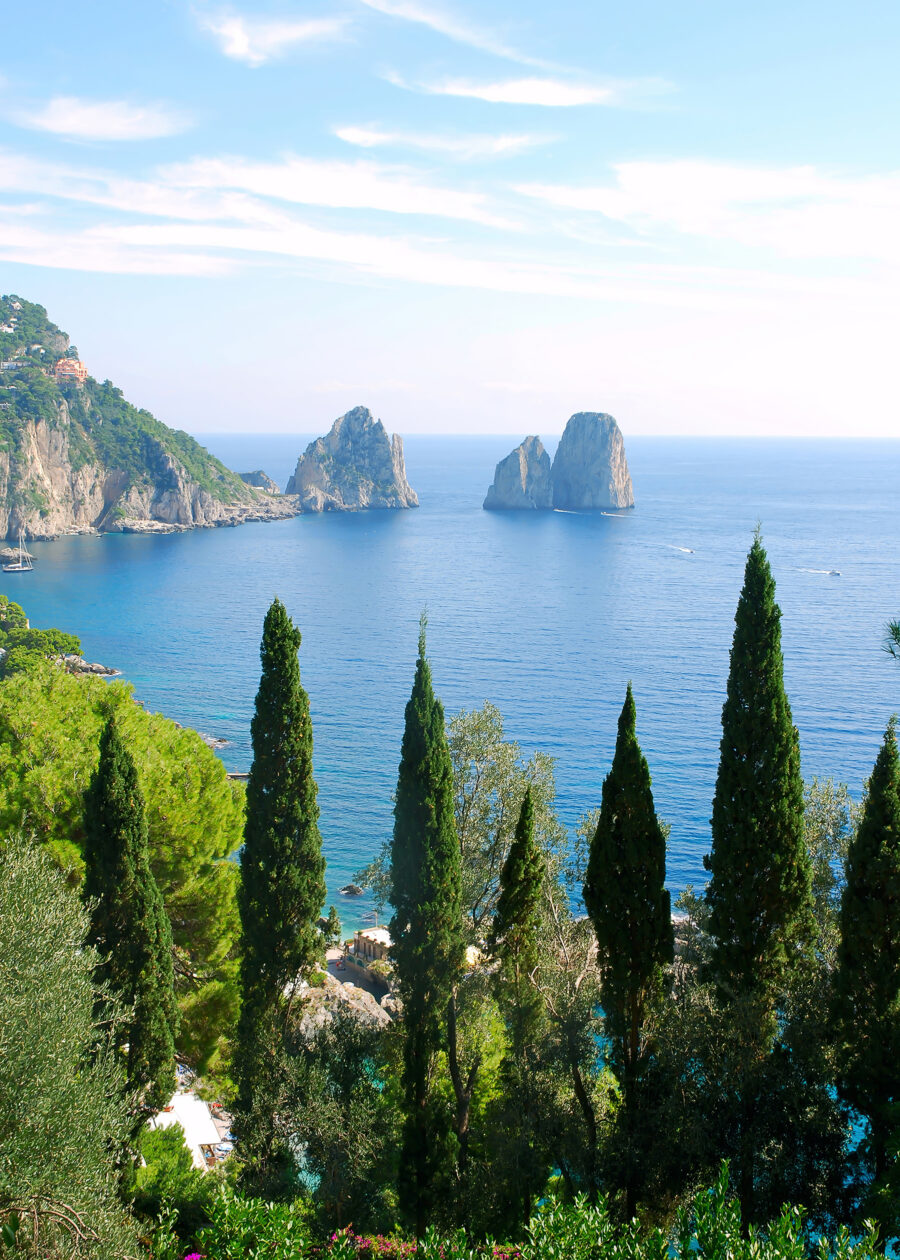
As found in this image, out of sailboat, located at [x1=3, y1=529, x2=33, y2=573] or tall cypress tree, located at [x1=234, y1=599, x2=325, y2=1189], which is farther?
sailboat, located at [x1=3, y1=529, x2=33, y2=573]

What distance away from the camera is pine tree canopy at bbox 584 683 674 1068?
41.2 ft

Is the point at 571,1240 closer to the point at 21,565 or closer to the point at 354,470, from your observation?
the point at 21,565

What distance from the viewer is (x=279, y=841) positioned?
13703 millimetres

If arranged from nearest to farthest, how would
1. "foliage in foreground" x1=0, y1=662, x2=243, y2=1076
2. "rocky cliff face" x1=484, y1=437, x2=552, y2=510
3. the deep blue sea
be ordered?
"foliage in foreground" x1=0, y1=662, x2=243, y2=1076
the deep blue sea
"rocky cliff face" x1=484, y1=437, x2=552, y2=510

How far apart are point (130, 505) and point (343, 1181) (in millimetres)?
119566

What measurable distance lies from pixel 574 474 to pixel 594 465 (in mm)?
4308

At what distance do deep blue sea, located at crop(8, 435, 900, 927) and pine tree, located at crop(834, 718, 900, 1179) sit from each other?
2094 cm

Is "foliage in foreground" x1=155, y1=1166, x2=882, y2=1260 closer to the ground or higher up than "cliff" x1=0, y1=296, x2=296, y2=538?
closer to the ground

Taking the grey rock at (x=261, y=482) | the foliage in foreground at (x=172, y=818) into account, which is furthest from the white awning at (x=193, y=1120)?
the grey rock at (x=261, y=482)

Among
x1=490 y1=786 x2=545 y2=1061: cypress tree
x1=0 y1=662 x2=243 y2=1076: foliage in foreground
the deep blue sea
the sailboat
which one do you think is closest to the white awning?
x1=0 y1=662 x2=243 y2=1076: foliage in foreground

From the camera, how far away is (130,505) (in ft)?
399

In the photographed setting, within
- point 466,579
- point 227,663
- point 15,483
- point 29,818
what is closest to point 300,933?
point 29,818

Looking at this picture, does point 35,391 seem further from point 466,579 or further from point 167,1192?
point 167,1192

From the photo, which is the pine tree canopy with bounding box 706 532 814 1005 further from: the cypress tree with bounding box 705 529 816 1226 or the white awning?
the white awning
